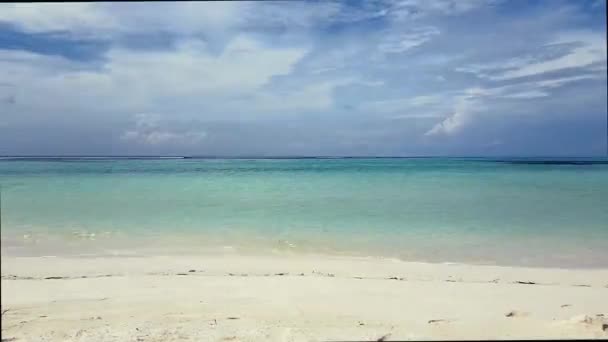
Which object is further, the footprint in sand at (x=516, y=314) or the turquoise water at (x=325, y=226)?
the turquoise water at (x=325, y=226)

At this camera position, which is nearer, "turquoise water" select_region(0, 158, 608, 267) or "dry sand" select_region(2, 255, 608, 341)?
"dry sand" select_region(2, 255, 608, 341)

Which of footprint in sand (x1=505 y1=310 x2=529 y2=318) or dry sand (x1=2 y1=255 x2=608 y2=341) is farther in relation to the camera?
footprint in sand (x1=505 y1=310 x2=529 y2=318)

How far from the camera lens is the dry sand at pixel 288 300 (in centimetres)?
259

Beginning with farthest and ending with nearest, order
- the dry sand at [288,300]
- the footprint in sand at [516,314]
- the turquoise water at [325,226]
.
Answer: the turquoise water at [325,226] < the footprint in sand at [516,314] < the dry sand at [288,300]

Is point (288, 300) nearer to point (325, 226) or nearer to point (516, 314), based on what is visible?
point (516, 314)

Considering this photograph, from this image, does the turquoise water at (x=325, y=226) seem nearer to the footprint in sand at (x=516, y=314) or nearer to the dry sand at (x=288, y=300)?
the dry sand at (x=288, y=300)

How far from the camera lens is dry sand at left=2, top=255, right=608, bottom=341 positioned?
8.48ft

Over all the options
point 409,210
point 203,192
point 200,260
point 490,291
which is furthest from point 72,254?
point 203,192

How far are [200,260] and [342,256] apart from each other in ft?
5.00

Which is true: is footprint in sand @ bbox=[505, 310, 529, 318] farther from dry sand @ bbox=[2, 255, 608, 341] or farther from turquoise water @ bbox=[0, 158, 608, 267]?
turquoise water @ bbox=[0, 158, 608, 267]

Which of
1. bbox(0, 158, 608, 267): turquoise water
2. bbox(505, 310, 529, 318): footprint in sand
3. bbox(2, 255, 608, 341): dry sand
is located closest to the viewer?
bbox(2, 255, 608, 341): dry sand

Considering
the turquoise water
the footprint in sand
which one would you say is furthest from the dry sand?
the turquoise water

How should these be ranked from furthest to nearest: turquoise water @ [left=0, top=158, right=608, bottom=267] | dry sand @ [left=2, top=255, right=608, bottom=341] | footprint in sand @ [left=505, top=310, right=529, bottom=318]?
turquoise water @ [left=0, top=158, right=608, bottom=267]
footprint in sand @ [left=505, top=310, right=529, bottom=318]
dry sand @ [left=2, top=255, right=608, bottom=341]

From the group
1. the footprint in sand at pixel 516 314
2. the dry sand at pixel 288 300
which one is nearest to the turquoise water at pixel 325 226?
the dry sand at pixel 288 300
